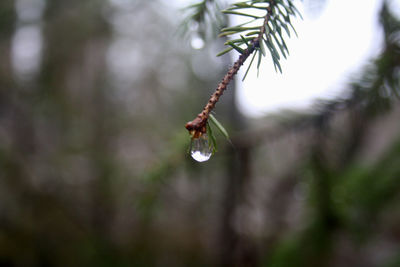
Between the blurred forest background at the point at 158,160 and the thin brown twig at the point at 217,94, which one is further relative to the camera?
the blurred forest background at the point at 158,160

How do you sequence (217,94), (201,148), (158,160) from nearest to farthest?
(217,94), (201,148), (158,160)

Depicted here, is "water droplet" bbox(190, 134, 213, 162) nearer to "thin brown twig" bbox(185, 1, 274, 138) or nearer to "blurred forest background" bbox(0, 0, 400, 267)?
"thin brown twig" bbox(185, 1, 274, 138)

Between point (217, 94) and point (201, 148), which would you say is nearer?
point (217, 94)

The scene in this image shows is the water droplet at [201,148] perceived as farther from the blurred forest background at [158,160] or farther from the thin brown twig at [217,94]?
the blurred forest background at [158,160]

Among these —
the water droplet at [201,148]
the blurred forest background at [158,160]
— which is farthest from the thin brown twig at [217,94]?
the blurred forest background at [158,160]

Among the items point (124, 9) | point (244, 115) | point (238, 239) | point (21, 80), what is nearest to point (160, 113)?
point (124, 9)

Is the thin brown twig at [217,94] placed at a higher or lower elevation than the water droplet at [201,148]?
higher

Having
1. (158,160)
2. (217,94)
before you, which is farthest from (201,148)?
(158,160)

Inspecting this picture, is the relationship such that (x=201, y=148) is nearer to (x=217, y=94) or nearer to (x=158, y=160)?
(x=217, y=94)
